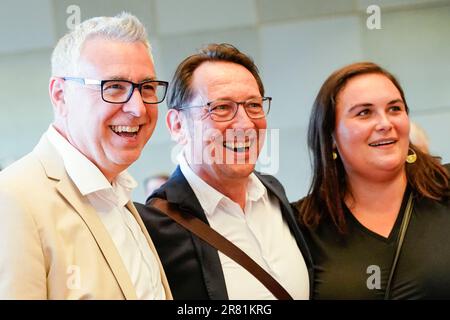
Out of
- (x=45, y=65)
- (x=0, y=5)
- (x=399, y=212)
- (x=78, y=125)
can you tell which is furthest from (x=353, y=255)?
(x=0, y=5)

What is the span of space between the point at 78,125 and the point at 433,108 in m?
2.30

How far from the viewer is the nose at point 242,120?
63.8 inches

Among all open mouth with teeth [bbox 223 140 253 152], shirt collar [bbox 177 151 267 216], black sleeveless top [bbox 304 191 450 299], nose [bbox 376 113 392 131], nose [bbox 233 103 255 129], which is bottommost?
black sleeveless top [bbox 304 191 450 299]

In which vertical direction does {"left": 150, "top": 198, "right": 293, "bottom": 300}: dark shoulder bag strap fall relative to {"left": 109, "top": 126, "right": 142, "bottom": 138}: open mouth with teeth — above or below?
below

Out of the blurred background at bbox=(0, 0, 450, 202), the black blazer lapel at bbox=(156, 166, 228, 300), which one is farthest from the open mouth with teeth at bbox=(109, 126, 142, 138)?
the blurred background at bbox=(0, 0, 450, 202)

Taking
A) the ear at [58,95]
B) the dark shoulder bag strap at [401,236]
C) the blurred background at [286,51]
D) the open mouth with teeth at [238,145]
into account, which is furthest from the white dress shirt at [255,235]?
the blurred background at [286,51]

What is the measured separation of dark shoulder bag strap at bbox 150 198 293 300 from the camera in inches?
60.4

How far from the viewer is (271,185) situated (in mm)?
1842

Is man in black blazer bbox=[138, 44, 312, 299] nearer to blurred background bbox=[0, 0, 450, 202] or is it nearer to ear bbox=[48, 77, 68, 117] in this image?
ear bbox=[48, 77, 68, 117]

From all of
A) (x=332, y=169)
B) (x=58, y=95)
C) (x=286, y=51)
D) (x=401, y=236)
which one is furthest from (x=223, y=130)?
(x=286, y=51)

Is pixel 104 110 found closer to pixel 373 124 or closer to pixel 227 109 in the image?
pixel 227 109

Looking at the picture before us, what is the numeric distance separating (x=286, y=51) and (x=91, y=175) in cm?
191

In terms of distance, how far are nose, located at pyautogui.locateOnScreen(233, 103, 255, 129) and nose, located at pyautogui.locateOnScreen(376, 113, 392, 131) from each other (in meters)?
0.41

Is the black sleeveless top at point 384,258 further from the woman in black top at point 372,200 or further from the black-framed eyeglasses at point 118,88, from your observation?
the black-framed eyeglasses at point 118,88
